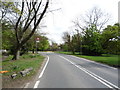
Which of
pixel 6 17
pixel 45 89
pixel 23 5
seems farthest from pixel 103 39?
pixel 45 89

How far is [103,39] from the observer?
72.8 ft

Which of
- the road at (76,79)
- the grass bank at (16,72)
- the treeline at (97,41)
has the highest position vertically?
the treeline at (97,41)

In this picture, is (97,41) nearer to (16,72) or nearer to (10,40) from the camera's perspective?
(10,40)

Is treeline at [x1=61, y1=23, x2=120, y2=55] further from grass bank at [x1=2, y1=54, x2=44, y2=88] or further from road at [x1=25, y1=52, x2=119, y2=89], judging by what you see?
grass bank at [x1=2, y1=54, x2=44, y2=88]

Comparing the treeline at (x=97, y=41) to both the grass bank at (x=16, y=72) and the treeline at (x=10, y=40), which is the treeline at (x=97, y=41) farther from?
the treeline at (x=10, y=40)

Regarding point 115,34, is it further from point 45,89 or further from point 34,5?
point 45,89

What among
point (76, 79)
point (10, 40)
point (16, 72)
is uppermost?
point (10, 40)

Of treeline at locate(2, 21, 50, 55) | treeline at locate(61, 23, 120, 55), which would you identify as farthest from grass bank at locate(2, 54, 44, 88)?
treeline at locate(61, 23, 120, 55)

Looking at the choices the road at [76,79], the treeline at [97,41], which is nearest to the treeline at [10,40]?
the road at [76,79]

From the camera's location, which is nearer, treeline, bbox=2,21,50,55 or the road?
the road

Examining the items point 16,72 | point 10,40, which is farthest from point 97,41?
point 16,72

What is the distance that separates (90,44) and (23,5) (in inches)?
1301

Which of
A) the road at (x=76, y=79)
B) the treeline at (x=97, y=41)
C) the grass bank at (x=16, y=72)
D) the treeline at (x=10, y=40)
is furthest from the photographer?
the treeline at (x=10, y=40)

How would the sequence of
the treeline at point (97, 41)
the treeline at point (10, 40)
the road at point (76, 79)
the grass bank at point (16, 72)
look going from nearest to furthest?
1. the road at point (76, 79)
2. the grass bank at point (16, 72)
3. the treeline at point (97, 41)
4. the treeline at point (10, 40)
